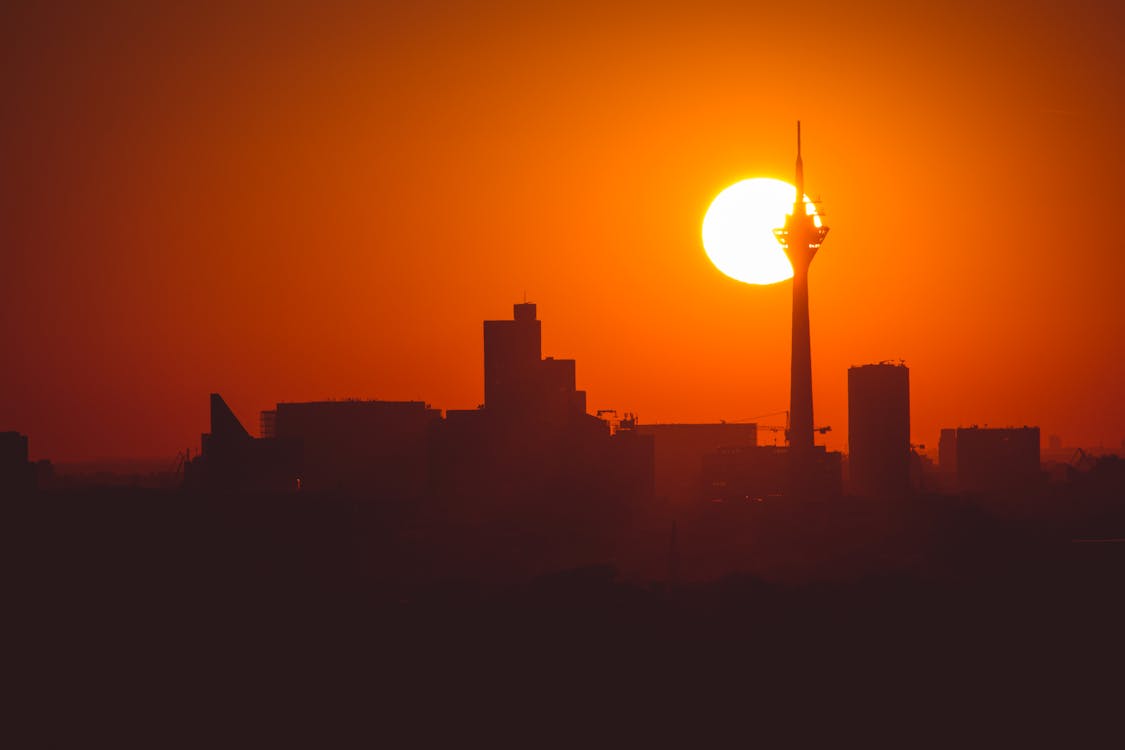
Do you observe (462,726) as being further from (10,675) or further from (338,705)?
(10,675)

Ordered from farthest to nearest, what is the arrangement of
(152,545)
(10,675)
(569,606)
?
(152,545)
(569,606)
(10,675)

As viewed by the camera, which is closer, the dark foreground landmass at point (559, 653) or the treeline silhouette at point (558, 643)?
the dark foreground landmass at point (559, 653)

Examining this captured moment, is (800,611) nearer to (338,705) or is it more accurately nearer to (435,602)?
(435,602)

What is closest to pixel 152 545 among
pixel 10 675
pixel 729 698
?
pixel 10 675

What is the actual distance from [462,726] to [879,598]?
215 ft

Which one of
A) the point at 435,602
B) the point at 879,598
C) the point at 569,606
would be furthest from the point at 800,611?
the point at 435,602

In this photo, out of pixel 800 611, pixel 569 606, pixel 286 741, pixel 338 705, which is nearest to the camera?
pixel 286 741

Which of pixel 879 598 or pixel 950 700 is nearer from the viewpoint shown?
pixel 950 700

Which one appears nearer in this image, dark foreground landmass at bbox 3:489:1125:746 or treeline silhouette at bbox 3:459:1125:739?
dark foreground landmass at bbox 3:489:1125:746

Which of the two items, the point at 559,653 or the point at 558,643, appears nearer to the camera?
the point at 559,653

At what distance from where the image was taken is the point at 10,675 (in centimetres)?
12250

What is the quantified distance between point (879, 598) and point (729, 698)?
153 ft

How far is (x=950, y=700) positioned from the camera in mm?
A: 116062

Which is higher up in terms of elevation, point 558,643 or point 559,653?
point 558,643
